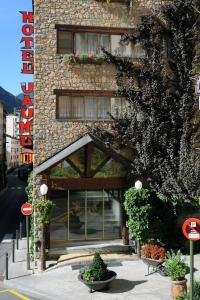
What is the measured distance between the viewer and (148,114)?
19641 millimetres

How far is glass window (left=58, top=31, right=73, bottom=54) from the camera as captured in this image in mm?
21342

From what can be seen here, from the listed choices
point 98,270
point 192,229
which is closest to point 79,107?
point 98,270

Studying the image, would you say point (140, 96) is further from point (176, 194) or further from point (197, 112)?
point (176, 194)

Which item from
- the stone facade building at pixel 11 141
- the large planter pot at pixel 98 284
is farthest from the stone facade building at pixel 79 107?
the stone facade building at pixel 11 141

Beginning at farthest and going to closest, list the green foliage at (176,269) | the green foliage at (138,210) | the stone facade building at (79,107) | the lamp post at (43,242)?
the stone facade building at (79,107), the green foliage at (138,210), the lamp post at (43,242), the green foliage at (176,269)

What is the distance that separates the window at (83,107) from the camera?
2136cm

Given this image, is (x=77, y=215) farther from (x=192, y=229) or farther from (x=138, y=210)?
(x=192, y=229)

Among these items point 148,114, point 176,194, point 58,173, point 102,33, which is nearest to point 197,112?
point 148,114

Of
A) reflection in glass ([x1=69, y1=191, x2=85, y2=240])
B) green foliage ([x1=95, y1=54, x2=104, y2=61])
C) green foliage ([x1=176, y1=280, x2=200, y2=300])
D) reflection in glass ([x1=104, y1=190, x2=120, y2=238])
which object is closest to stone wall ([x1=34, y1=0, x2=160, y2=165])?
green foliage ([x1=95, y1=54, x2=104, y2=61])

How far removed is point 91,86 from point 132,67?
232cm

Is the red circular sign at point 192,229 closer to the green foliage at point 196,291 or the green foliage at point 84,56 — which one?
the green foliage at point 196,291

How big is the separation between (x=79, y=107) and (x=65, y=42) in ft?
11.3

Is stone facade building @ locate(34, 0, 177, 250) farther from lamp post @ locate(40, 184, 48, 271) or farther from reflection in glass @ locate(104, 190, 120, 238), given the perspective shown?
lamp post @ locate(40, 184, 48, 271)

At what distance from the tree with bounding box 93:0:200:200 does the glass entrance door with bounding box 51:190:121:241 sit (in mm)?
2237
